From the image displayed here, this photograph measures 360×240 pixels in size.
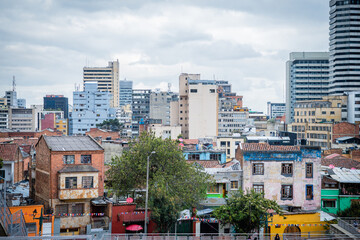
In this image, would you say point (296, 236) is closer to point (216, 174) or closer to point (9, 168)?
point (216, 174)

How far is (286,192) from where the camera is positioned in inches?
1702

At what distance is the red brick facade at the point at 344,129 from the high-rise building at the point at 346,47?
57.2 meters

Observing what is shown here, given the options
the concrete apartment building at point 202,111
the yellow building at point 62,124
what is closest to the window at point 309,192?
the concrete apartment building at point 202,111

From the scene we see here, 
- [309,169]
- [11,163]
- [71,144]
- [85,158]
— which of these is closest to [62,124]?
[11,163]

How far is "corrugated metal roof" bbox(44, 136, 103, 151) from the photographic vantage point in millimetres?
40537

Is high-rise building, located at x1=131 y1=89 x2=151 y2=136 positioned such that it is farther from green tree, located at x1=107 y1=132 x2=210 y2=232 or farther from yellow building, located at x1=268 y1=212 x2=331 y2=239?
yellow building, located at x1=268 y1=212 x2=331 y2=239

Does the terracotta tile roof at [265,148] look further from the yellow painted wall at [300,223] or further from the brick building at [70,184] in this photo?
the brick building at [70,184]

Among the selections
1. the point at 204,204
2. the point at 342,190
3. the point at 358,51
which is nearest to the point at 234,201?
the point at 204,204

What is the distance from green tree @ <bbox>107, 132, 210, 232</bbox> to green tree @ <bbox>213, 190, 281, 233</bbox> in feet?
13.1

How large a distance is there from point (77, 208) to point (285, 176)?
20252 mm

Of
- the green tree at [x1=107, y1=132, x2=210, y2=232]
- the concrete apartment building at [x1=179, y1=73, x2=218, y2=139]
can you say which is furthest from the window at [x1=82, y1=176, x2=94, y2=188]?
the concrete apartment building at [x1=179, y1=73, x2=218, y2=139]

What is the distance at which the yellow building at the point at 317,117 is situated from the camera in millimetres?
118162

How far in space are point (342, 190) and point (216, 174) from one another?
12739 millimetres

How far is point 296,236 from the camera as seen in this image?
38.6 m
